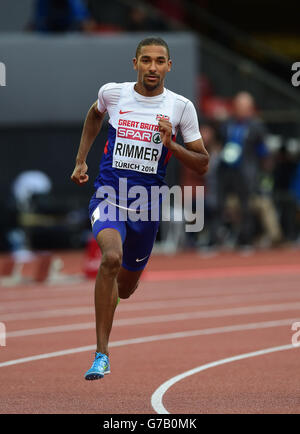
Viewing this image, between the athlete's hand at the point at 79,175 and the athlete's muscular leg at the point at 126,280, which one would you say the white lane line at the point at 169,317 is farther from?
the athlete's hand at the point at 79,175

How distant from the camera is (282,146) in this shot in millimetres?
20781

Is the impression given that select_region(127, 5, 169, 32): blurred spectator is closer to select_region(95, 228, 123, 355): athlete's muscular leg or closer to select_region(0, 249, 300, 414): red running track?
select_region(0, 249, 300, 414): red running track

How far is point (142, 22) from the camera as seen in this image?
1994 cm

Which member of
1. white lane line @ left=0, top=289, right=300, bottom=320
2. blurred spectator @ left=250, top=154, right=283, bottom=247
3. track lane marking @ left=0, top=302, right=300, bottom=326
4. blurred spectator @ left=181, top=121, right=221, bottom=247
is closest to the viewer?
track lane marking @ left=0, top=302, right=300, bottom=326

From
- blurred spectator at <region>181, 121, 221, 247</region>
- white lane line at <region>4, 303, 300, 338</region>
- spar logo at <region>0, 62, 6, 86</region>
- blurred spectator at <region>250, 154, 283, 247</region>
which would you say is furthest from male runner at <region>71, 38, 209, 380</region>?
blurred spectator at <region>250, 154, 283, 247</region>

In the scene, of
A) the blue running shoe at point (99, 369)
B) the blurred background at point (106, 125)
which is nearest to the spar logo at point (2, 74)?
the blurred background at point (106, 125)

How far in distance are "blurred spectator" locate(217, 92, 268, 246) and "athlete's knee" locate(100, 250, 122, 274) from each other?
1106 cm

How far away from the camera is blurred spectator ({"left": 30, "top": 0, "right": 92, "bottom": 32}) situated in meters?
19.2

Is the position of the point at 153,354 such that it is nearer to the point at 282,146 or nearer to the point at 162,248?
the point at 162,248

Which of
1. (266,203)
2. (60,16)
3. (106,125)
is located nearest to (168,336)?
(266,203)
